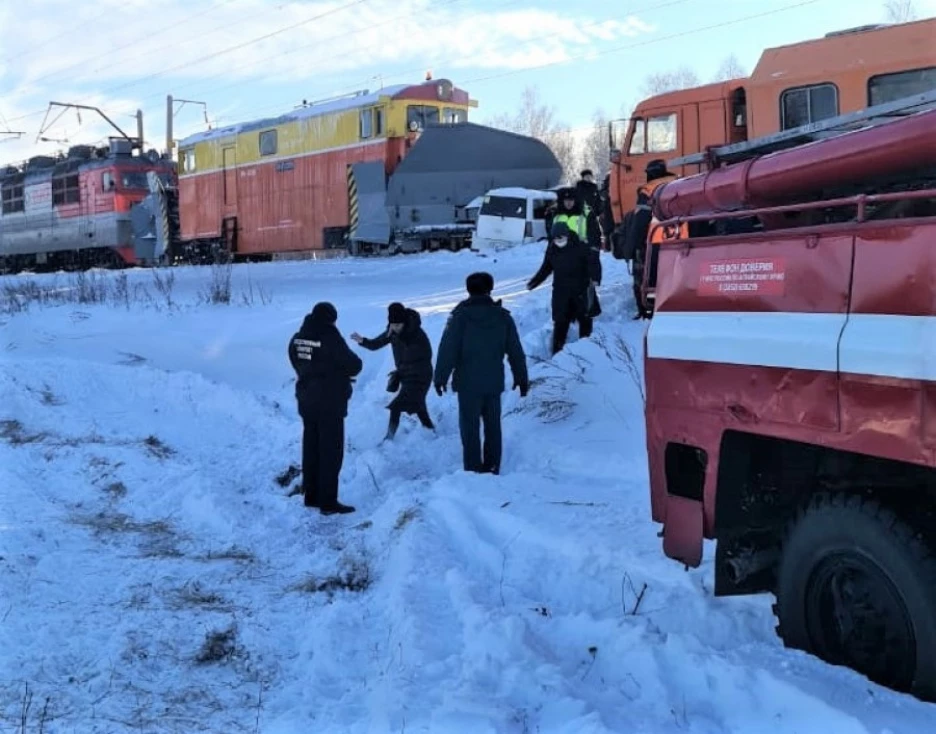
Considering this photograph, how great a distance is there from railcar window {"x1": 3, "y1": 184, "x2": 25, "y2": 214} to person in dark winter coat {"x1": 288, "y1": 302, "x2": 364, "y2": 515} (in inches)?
1408

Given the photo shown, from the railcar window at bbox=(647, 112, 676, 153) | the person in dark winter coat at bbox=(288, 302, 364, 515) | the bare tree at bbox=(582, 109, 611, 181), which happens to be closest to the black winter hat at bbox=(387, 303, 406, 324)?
the person in dark winter coat at bbox=(288, 302, 364, 515)

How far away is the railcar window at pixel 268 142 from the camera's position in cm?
2962

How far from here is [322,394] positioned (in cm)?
797

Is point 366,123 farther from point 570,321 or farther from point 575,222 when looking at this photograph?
point 570,321

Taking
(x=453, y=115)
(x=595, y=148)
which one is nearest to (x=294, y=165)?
(x=453, y=115)

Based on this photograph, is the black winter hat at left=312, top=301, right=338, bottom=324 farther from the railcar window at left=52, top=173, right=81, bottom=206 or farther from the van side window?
the railcar window at left=52, top=173, right=81, bottom=206

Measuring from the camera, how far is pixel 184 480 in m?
8.51

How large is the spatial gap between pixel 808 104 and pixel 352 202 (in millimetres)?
15326

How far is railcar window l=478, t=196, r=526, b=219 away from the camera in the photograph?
2397 cm

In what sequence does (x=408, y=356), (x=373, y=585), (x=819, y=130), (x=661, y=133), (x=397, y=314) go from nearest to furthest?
(x=819, y=130)
(x=373, y=585)
(x=397, y=314)
(x=408, y=356)
(x=661, y=133)

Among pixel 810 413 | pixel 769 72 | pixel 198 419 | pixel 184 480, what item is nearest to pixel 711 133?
pixel 769 72

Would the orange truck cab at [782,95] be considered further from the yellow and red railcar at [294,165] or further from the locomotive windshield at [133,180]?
the locomotive windshield at [133,180]

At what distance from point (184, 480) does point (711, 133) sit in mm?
10620

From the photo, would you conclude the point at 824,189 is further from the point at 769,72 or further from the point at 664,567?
the point at 769,72
